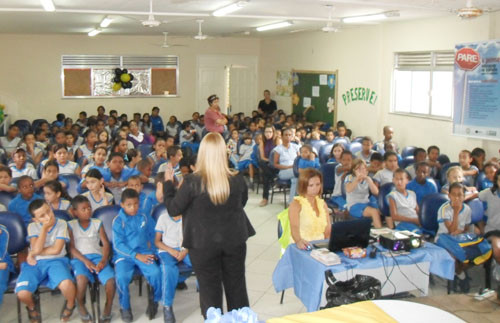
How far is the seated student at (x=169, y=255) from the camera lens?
4.80 m

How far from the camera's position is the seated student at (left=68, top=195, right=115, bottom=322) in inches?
186

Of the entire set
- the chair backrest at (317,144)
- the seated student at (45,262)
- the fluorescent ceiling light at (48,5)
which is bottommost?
the seated student at (45,262)

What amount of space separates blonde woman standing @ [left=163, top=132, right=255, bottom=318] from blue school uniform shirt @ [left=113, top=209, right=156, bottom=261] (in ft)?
4.58

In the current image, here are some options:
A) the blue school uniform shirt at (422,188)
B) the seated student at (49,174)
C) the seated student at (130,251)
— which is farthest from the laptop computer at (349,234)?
the seated student at (49,174)

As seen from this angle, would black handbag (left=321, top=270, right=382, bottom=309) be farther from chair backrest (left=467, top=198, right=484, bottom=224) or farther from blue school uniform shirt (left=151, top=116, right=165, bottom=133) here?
blue school uniform shirt (left=151, top=116, right=165, bottom=133)

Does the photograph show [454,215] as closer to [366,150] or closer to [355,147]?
[366,150]

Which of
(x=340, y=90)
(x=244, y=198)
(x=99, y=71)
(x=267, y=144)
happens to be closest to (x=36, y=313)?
(x=244, y=198)

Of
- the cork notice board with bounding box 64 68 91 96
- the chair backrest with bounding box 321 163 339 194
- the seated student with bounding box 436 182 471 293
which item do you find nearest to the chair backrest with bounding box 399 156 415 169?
the chair backrest with bounding box 321 163 339 194

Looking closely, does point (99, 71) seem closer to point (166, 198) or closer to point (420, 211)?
point (420, 211)

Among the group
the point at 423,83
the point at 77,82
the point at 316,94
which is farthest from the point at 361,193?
the point at 77,82

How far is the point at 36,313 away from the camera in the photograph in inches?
182

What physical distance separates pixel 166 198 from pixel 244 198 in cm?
52

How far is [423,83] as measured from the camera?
34.3 feet

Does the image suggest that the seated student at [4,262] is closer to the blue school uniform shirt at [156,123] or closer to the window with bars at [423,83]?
the window with bars at [423,83]
